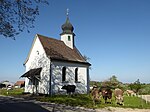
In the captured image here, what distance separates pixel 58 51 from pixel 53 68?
368cm

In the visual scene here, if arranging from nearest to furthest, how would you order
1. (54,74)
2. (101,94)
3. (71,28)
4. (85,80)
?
1. (101,94)
2. (54,74)
3. (85,80)
4. (71,28)

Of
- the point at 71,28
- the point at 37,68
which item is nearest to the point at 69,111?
the point at 37,68

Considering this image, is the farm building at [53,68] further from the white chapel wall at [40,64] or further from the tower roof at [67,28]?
the tower roof at [67,28]

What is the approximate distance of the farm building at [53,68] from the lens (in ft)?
96.3

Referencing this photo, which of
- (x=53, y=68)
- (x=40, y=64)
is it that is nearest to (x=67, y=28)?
(x=40, y=64)

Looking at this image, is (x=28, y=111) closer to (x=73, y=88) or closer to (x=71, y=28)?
(x=73, y=88)

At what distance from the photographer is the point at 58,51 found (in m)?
32.2

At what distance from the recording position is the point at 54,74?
1160 inches

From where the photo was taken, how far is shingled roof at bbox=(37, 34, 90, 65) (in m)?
30.5

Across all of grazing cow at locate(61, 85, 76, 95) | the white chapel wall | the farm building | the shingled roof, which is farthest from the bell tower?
grazing cow at locate(61, 85, 76, 95)

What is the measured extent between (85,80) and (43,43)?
9.05 metres

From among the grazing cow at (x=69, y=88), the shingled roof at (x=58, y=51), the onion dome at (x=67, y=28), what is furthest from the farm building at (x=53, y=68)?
the onion dome at (x=67, y=28)

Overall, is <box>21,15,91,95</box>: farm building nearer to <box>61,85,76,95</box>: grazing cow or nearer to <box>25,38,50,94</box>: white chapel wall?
<box>25,38,50,94</box>: white chapel wall

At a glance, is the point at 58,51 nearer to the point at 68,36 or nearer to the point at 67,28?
the point at 68,36
